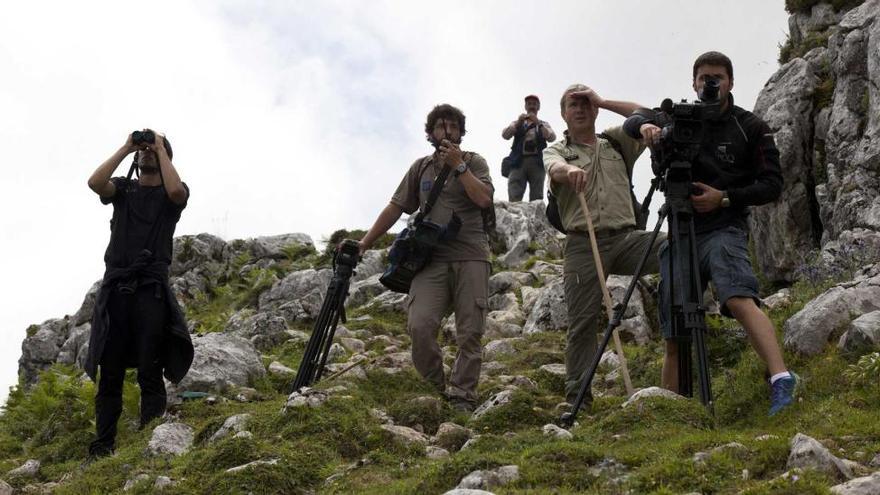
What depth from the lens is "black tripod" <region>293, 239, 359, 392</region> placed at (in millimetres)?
10180

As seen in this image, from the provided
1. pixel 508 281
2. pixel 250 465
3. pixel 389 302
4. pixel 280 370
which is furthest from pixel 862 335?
pixel 389 302

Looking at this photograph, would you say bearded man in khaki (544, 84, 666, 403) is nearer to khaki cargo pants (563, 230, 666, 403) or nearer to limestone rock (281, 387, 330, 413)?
khaki cargo pants (563, 230, 666, 403)

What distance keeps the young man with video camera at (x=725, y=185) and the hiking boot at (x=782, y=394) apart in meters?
0.29

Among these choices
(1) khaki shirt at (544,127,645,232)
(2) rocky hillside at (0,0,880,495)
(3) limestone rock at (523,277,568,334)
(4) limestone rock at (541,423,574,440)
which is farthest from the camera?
(3) limestone rock at (523,277,568,334)

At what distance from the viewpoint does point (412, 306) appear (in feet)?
33.3

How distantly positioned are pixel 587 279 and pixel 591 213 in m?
0.63

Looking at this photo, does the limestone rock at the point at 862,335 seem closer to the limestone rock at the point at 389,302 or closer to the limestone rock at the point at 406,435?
the limestone rock at the point at 406,435

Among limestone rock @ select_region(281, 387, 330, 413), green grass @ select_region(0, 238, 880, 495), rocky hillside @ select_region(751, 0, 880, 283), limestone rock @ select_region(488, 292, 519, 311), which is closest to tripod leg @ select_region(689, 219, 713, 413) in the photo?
green grass @ select_region(0, 238, 880, 495)

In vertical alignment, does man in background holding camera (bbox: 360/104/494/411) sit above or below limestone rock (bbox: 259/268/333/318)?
below

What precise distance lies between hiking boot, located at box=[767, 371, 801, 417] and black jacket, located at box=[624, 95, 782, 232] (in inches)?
54.8

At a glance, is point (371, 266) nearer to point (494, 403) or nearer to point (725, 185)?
point (494, 403)

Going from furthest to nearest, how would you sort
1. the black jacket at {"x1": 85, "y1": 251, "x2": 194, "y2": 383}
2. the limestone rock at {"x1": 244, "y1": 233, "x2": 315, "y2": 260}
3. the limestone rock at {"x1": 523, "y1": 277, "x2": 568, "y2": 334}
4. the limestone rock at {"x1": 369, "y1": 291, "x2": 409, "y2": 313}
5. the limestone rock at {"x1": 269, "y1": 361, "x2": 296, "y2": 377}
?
1. the limestone rock at {"x1": 244, "y1": 233, "x2": 315, "y2": 260}
2. the limestone rock at {"x1": 369, "y1": 291, "x2": 409, "y2": 313}
3. the limestone rock at {"x1": 523, "y1": 277, "x2": 568, "y2": 334}
4. the limestone rock at {"x1": 269, "y1": 361, "x2": 296, "y2": 377}
5. the black jacket at {"x1": 85, "y1": 251, "x2": 194, "y2": 383}

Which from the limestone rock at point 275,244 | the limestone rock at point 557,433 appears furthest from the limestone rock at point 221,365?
the limestone rock at point 275,244

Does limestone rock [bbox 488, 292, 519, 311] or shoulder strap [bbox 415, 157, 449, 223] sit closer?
shoulder strap [bbox 415, 157, 449, 223]
